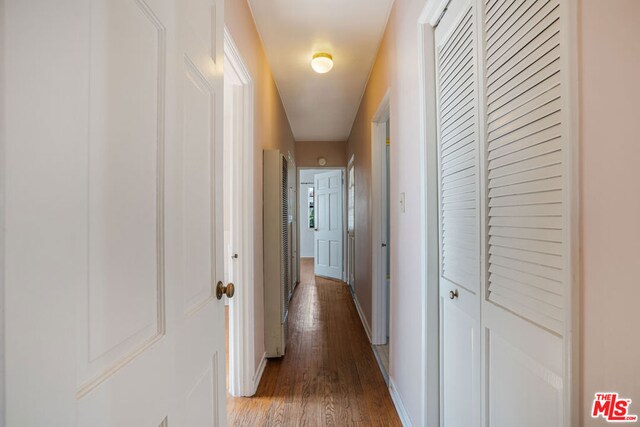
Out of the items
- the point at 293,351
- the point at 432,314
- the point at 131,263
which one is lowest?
the point at 293,351

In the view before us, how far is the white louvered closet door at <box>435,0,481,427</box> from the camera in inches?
42.9

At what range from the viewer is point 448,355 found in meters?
1.34

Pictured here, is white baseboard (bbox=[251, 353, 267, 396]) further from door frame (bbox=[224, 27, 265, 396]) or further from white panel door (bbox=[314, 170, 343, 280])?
white panel door (bbox=[314, 170, 343, 280])

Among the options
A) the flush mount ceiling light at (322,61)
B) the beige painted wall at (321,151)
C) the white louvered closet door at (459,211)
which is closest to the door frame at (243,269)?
the flush mount ceiling light at (322,61)

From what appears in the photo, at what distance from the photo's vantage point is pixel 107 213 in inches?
20.7

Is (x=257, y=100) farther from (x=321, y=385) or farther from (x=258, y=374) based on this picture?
(x=321, y=385)

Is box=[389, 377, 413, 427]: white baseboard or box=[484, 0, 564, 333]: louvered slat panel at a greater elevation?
box=[484, 0, 564, 333]: louvered slat panel

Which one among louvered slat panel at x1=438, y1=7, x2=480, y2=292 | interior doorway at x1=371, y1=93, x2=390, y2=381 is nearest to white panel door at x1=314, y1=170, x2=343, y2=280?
interior doorway at x1=371, y1=93, x2=390, y2=381

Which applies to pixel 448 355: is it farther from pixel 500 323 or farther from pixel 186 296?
pixel 186 296

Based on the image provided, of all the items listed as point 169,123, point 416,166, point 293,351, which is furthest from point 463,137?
point 293,351

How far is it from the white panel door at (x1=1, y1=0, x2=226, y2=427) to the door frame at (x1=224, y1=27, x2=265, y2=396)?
105cm

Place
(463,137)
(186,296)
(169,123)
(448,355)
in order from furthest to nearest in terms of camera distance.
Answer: (448,355)
(463,137)
(186,296)
(169,123)

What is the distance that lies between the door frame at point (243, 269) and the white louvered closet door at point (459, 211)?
3.99 feet

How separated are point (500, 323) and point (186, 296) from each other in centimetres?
92
